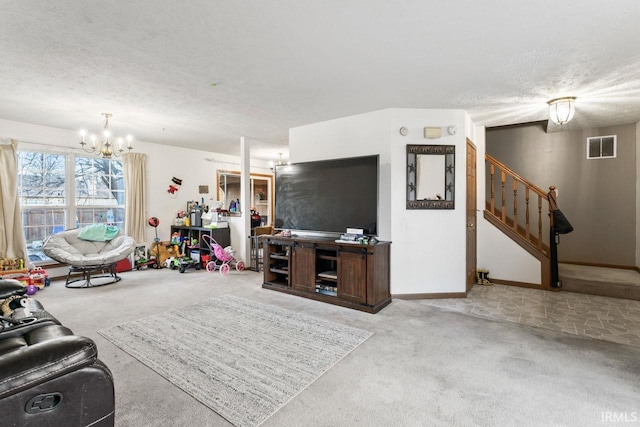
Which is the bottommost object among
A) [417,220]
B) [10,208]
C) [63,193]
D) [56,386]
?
[56,386]

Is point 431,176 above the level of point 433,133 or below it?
below

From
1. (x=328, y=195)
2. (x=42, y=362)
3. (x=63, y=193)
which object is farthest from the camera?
(x=63, y=193)

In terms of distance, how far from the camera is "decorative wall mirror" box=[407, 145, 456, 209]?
4027 millimetres

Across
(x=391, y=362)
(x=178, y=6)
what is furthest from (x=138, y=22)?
(x=391, y=362)

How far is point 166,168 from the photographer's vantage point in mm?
6492

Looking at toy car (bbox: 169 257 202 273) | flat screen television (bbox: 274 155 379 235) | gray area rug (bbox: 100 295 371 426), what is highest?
flat screen television (bbox: 274 155 379 235)

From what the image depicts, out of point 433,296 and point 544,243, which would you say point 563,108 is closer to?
point 544,243

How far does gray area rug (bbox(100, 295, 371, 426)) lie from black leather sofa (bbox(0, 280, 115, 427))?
777 mm

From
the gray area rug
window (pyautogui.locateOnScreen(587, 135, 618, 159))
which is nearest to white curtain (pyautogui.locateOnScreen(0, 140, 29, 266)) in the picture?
the gray area rug

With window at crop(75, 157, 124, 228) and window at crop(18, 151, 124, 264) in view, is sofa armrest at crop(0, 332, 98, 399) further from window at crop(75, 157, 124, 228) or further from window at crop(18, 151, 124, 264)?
window at crop(75, 157, 124, 228)

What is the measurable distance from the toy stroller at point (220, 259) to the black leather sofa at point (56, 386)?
4295 millimetres

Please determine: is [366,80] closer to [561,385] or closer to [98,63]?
[98,63]

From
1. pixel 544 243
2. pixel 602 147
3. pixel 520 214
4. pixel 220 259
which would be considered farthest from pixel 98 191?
pixel 602 147

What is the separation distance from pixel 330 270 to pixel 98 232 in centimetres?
416
